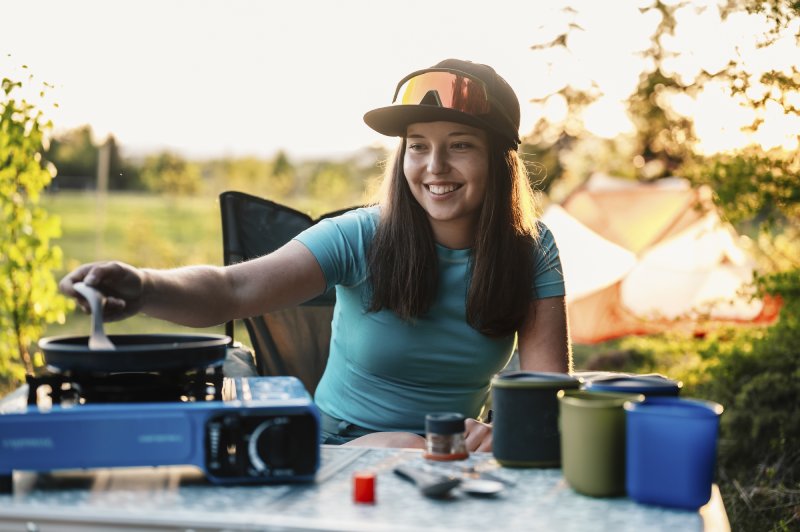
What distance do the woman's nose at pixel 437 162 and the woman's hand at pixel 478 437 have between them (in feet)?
2.10

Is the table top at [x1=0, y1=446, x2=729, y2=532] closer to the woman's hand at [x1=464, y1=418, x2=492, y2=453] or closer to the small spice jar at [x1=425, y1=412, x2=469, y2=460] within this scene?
the small spice jar at [x1=425, y1=412, x2=469, y2=460]

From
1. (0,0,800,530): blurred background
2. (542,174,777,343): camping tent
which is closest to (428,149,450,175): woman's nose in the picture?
(0,0,800,530): blurred background

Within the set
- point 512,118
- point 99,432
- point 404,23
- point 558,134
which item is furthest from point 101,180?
point 99,432

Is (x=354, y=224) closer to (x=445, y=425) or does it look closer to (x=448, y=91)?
(x=448, y=91)

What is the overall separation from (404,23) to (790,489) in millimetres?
4649

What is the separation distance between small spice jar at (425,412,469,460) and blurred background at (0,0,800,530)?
106 cm

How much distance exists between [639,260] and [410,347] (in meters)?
5.05

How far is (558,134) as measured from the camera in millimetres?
7109

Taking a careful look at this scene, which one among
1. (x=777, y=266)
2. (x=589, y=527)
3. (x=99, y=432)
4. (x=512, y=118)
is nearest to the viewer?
(x=589, y=527)

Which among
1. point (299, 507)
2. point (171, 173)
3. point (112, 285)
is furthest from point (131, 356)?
point (171, 173)

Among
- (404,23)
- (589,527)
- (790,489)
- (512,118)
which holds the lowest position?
(790,489)

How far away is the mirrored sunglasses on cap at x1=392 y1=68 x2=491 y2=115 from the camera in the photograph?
6.85 feet

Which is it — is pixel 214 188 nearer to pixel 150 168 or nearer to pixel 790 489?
pixel 150 168

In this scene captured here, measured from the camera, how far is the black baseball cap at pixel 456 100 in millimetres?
2094
